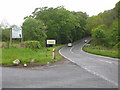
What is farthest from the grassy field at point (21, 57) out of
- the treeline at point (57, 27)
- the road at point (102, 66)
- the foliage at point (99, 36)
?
the foliage at point (99, 36)

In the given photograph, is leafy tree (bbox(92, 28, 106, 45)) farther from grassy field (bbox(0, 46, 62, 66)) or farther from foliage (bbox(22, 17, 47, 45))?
grassy field (bbox(0, 46, 62, 66))

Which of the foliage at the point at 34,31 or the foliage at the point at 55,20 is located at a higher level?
the foliage at the point at 55,20

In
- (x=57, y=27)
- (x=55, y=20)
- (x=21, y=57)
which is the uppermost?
(x=55, y=20)

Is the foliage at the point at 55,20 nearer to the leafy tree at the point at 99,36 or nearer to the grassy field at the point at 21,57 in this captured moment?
the leafy tree at the point at 99,36

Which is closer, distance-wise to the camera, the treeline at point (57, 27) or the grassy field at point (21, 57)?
the grassy field at point (21, 57)

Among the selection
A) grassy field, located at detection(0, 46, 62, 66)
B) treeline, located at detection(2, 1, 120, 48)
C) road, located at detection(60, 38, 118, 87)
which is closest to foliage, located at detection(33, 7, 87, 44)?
treeline, located at detection(2, 1, 120, 48)

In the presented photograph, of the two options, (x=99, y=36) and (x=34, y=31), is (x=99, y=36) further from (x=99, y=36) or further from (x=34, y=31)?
(x=34, y=31)

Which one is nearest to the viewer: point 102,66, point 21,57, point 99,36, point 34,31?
point 102,66

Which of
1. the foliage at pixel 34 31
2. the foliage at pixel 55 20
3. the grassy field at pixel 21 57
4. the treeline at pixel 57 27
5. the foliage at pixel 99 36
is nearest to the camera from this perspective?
the grassy field at pixel 21 57

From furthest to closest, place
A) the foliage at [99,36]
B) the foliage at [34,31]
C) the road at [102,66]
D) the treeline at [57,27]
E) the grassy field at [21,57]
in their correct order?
the foliage at [99,36], the treeline at [57,27], the foliage at [34,31], the grassy field at [21,57], the road at [102,66]

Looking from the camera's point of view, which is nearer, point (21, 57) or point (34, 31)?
point (21, 57)

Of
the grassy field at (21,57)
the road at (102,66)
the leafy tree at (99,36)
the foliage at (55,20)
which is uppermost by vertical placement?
the foliage at (55,20)

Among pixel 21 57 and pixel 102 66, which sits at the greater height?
pixel 21 57

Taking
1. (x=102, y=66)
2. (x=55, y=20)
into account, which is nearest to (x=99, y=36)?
(x=55, y=20)
